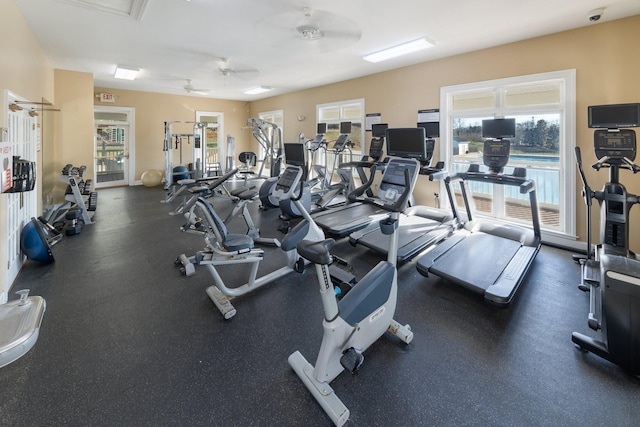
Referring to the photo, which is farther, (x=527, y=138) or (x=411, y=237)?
(x=527, y=138)

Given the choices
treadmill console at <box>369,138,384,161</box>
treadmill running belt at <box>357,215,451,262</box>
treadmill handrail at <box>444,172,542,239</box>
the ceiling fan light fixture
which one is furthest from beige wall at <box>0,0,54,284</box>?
treadmill console at <box>369,138,384,161</box>

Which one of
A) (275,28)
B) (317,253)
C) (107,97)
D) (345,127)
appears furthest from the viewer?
(107,97)

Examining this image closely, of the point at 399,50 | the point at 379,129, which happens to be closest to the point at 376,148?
the point at 379,129

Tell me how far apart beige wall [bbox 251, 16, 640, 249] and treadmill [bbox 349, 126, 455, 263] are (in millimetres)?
952

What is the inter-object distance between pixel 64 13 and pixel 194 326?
13.3 ft

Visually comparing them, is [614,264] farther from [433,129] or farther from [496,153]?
[433,129]

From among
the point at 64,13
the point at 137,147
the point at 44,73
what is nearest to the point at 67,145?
the point at 44,73

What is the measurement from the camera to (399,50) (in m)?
4.62

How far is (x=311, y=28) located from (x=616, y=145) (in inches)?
134

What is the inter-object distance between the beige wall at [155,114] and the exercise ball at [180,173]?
1.99ft

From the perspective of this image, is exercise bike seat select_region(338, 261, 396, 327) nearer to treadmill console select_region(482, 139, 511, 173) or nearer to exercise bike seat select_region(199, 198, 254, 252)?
exercise bike seat select_region(199, 198, 254, 252)

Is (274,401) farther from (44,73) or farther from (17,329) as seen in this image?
(44,73)

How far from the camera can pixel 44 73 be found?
5.02 meters

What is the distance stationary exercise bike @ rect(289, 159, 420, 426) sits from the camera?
5.20 ft
